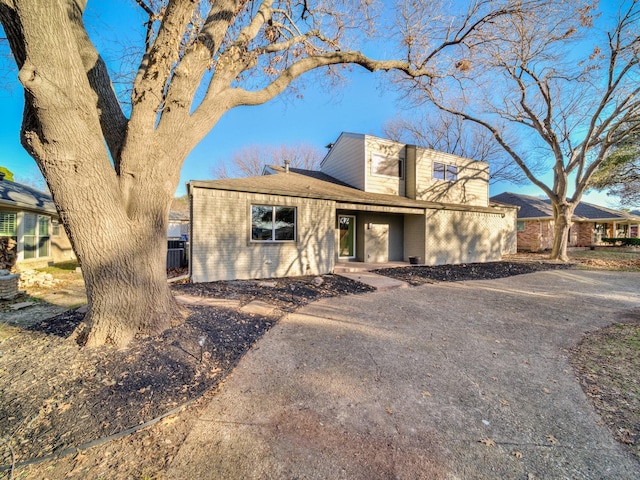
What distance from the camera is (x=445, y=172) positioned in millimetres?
13367

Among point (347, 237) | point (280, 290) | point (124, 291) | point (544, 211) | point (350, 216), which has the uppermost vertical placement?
point (544, 211)

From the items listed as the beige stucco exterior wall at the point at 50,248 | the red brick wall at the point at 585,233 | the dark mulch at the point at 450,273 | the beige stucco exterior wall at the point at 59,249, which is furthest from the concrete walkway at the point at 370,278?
the red brick wall at the point at 585,233

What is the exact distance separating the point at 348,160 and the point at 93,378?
12.1 metres

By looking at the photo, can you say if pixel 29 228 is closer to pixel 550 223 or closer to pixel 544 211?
pixel 544 211

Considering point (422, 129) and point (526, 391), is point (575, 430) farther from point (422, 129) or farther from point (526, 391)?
point (422, 129)

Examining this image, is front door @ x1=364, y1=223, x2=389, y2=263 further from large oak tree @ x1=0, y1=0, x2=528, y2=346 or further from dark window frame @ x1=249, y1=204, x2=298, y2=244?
large oak tree @ x1=0, y1=0, x2=528, y2=346

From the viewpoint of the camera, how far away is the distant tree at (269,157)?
28875mm

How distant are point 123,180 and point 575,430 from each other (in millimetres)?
5058

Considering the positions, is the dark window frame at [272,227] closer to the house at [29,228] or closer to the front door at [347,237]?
the front door at [347,237]

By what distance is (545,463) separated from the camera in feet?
5.98

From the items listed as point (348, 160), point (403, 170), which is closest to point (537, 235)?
point (403, 170)

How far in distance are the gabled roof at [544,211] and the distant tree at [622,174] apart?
315 cm

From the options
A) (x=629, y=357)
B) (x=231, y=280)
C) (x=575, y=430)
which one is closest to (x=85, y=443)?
(x=575, y=430)

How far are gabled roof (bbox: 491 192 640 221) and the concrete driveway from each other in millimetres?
19450
